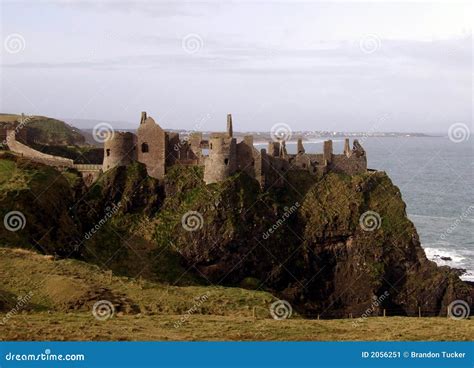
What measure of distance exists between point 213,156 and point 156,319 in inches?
1428

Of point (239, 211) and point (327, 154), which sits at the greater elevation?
point (327, 154)

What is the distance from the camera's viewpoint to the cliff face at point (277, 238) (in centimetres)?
6762

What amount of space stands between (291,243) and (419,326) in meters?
37.6

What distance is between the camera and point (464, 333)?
1277 inches

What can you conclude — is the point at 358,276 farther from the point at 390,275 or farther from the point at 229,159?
the point at 229,159

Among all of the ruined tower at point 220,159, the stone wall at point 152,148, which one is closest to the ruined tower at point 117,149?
the stone wall at point 152,148

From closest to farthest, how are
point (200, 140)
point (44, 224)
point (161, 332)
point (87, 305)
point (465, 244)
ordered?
1. point (161, 332)
2. point (87, 305)
3. point (44, 224)
4. point (200, 140)
5. point (465, 244)

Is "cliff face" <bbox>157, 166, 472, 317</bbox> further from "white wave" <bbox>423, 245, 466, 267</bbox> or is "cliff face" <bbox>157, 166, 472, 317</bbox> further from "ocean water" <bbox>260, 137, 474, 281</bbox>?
"white wave" <bbox>423, 245, 466, 267</bbox>

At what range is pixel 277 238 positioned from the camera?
7088 cm

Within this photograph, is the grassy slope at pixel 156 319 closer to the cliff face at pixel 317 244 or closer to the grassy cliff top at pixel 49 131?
the cliff face at pixel 317 244

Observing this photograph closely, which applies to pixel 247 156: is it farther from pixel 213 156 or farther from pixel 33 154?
pixel 33 154

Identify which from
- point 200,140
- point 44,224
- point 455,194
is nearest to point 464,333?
point 44,224

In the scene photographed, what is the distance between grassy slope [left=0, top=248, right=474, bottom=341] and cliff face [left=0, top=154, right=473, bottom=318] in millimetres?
20969

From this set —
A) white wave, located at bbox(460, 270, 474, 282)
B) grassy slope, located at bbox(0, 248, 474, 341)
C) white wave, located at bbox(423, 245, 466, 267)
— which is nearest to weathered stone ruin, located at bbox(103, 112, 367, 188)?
white wave, located at bbox(460, 270, 474, 282)
